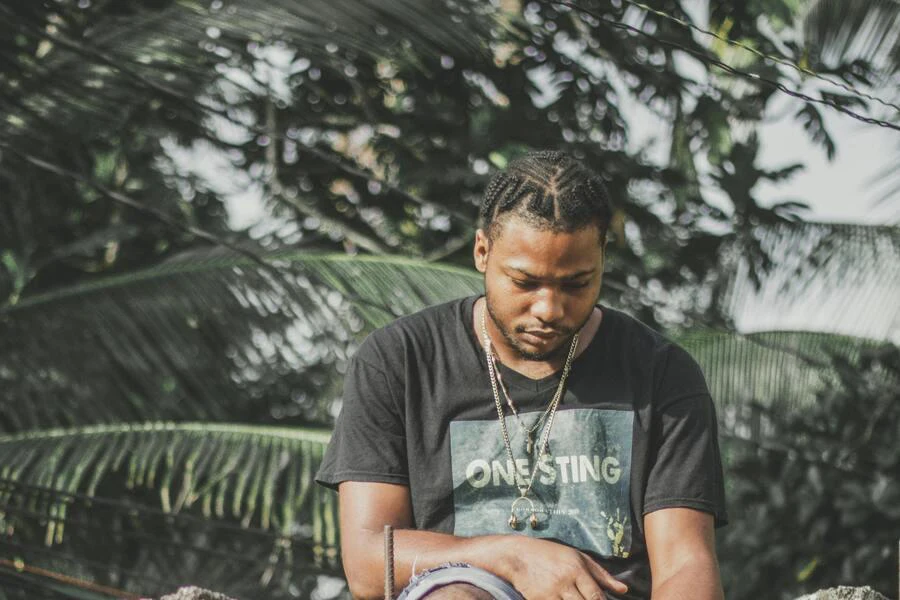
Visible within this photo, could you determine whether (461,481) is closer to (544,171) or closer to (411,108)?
(544,171)

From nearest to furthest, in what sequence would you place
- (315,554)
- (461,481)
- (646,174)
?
(461,481)
(315,554)
(646,174)

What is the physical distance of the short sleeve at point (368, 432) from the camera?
2.82 m

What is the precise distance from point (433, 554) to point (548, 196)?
29.1 inches

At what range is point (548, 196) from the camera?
2.83 meters

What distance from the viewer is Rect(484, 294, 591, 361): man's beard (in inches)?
112

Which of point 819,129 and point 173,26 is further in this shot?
point 819,129

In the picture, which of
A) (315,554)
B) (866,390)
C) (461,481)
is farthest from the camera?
(866,390)

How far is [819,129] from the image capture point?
6.84 m

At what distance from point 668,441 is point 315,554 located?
331cm

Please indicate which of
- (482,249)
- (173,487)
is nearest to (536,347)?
(482,249)

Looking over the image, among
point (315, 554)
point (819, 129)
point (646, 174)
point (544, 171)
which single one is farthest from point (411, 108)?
point (544, 171)

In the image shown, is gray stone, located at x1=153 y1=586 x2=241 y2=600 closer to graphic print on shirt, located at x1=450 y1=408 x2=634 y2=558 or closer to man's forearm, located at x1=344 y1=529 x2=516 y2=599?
man's forearm, located at x1=344 y1=529 x2=516 y2=599

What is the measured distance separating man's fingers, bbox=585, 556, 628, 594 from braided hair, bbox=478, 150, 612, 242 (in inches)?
25.6

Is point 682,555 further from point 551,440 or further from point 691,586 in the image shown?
point 551,440
